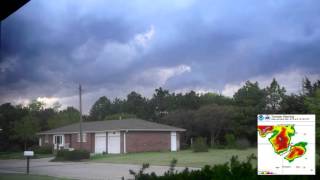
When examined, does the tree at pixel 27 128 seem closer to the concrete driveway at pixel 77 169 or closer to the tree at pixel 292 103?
the concrete driveway at pixel 77 169

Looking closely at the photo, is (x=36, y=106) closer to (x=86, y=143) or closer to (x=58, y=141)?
(x=86, y=143)

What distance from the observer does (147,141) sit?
25.2m

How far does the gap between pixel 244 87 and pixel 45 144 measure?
980cm

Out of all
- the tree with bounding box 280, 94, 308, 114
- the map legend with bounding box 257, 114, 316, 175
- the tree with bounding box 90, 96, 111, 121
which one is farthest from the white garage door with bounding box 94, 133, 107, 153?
the map legend with bounding box 257, 114, 316, 175

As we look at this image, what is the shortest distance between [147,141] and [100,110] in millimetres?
3034

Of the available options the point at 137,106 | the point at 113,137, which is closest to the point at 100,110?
the point at 113,137

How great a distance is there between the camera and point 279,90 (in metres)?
17.4

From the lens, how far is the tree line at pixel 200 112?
14.4 metres

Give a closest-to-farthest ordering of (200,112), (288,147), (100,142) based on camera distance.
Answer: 1. (288,147)
2. (100,142)
3. (200,112)

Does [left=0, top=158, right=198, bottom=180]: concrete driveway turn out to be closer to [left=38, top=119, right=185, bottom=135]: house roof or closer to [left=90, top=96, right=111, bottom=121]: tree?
[left=38, top=119, right=185, bottom=135]: house roof

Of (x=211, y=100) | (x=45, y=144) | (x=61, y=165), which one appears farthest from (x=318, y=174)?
(x=211, y=100)

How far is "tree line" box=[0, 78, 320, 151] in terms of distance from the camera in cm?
1442

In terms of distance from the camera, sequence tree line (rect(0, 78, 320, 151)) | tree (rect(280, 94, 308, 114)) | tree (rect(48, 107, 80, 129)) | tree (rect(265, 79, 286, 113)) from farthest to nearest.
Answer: tree (rect(48, 107, 80, 129)) < tree (rect(265, 79, 286, 113)) < tree line (rect(0, 78, 320, 151)) < tree (rect(280, 94, 308, 114))

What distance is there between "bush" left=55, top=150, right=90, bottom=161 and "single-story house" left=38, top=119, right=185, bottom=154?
68cm
